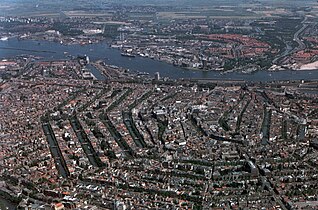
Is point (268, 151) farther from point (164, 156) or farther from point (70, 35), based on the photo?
point (70, 35)

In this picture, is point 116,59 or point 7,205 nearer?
point 7,205

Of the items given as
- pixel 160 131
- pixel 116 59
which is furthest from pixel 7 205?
pixel 116 59

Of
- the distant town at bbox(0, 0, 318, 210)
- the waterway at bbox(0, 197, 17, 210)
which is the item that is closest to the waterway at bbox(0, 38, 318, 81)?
the distant town at bbox(0, 0, 318, 210)

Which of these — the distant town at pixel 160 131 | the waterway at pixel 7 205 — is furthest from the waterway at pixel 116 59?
the waterway at pixel 7 205

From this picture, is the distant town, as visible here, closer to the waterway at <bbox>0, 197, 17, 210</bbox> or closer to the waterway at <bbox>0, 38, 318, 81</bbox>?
the waterway at <bbox>0, 197, 17, 210</bbox>

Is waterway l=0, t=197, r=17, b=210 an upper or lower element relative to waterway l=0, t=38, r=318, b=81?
lower

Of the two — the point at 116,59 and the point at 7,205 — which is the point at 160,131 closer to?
the point at 7,205
